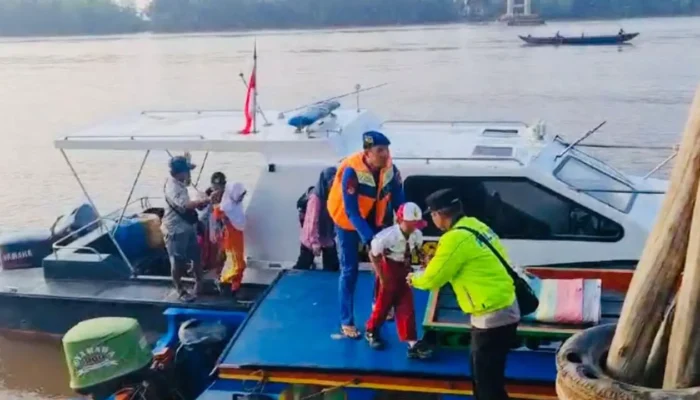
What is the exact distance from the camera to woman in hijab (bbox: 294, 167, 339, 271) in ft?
21.3

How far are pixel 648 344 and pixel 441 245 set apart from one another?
2.50m

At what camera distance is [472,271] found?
4.47 metres

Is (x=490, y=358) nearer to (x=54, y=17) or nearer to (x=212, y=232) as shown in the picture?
(x=212, y=232)

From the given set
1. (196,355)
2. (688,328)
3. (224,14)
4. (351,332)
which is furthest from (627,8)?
(688,328)

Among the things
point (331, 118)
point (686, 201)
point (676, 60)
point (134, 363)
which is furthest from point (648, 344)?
point (676, 60)

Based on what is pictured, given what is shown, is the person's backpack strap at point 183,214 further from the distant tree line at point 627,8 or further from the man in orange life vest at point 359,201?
the distant tree line at point 627,8

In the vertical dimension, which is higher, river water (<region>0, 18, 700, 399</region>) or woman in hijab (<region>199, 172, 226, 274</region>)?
woman in hijab (<region>199, 172, 226, 274</region>)

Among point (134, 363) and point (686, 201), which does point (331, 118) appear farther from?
point (686, 201)

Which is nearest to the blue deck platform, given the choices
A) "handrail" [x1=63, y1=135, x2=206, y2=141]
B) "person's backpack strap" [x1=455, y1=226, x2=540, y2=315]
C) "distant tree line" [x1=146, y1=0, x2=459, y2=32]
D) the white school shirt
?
"person's backpack strap" [x1=455, y1=226, x2=540, y2=315]

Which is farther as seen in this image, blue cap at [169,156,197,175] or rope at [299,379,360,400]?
blue cap at [169,156,197,175]

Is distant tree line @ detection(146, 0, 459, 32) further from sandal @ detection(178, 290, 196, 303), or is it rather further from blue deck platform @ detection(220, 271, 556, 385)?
blue deck platform @ detection(220, 271, 556, 385)

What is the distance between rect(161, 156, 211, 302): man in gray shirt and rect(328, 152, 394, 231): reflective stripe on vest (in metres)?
1.55

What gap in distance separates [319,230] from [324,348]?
1238 millimetres

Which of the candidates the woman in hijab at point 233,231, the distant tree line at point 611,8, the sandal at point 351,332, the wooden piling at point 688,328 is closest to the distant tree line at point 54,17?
the distant tree line at point 611,8
